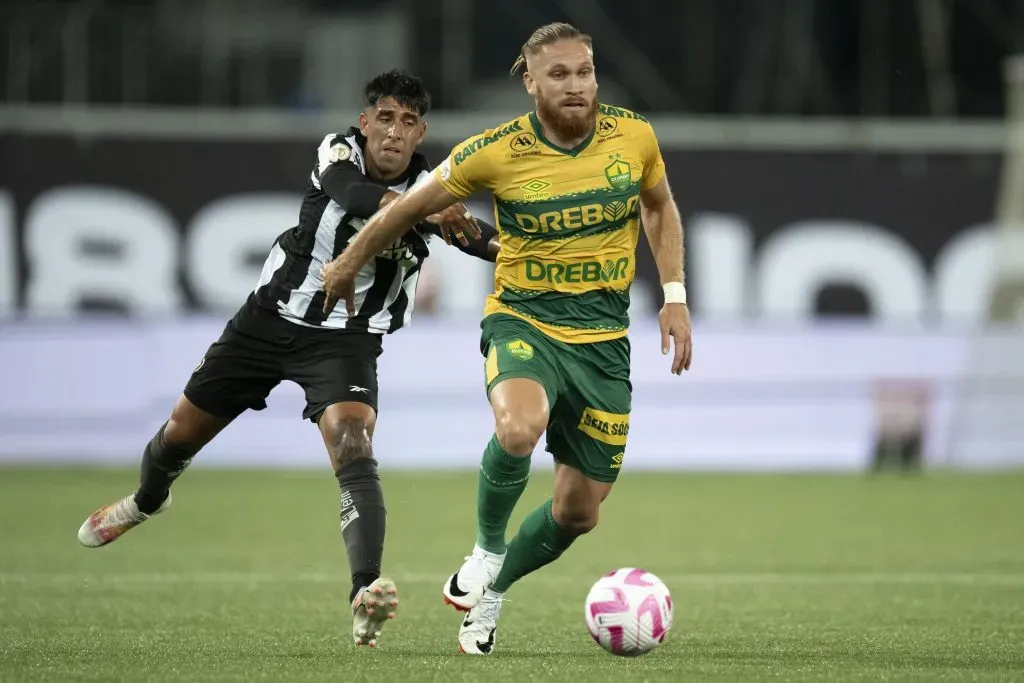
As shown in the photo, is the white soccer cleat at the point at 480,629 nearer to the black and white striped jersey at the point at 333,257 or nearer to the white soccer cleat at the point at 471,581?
the white soccer cleat at the point at 471,581

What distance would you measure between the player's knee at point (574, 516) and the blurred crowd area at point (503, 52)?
1099 cm

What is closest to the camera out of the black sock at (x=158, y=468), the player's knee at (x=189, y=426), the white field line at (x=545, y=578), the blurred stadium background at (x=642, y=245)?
the player's knee at (x=189, y=426)

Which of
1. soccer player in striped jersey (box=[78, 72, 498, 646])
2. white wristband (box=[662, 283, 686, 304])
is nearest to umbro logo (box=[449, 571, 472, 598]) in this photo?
soccer player in striped jersey (box=[78, 72, 498, 646])

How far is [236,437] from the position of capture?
53.4 ft

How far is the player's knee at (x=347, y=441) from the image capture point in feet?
22.0

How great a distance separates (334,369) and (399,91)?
1.17 meters

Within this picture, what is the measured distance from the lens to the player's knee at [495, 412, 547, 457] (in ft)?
20.1

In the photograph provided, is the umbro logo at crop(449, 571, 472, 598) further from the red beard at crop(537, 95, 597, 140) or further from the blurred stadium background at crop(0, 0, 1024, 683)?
the blurred stadium background at crop(0, 0, 1024, 683)

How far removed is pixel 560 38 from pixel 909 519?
7.09 metres

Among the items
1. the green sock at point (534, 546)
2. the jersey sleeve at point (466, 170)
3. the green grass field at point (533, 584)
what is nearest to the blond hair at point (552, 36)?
the jersey sleeve at point (466, 170)

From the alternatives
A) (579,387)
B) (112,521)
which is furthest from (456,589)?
(112,521)

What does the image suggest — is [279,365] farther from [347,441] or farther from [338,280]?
[338,280]

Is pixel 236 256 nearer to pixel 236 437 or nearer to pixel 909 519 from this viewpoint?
pixel 236 437

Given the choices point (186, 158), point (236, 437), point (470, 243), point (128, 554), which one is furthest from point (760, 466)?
point (470, 243)
